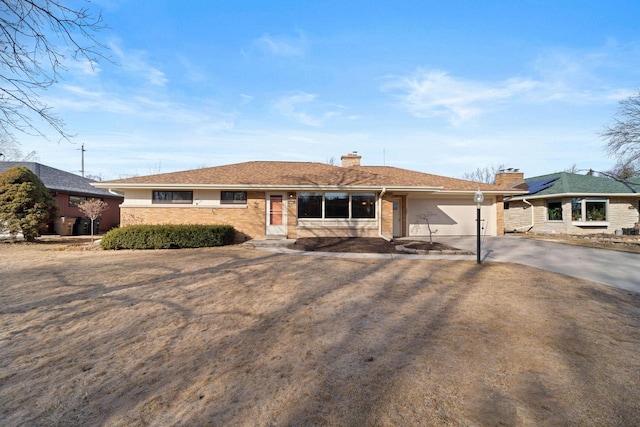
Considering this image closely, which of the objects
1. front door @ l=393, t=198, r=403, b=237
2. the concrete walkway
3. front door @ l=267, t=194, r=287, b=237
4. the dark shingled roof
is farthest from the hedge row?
the dark shingled roof

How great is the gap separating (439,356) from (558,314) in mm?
2671

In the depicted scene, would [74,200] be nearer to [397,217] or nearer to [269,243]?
[269,243]

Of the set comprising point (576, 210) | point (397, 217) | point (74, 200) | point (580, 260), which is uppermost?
point (74, 200)

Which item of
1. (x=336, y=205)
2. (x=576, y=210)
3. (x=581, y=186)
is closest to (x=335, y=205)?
(x=336, y=205)

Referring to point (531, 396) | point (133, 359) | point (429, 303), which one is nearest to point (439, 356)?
point (531, 396)

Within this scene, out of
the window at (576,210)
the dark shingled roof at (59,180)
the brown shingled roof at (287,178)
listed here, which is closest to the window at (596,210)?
the window at (576,210)

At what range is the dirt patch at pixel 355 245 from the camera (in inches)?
434

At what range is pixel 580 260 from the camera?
916 cm

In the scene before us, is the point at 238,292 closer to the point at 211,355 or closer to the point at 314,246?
the point at 211,355

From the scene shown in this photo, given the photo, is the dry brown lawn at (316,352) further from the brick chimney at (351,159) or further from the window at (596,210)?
the window at (596,210)

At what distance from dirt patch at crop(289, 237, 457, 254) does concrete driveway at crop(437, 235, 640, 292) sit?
1981 mm

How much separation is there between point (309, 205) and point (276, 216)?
1.65 metres

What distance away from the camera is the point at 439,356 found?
11.0ft

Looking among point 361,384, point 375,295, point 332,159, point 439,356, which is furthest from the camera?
point 332,159
